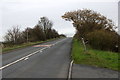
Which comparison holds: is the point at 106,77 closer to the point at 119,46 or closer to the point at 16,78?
the point at 16,78

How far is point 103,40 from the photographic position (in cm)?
2536

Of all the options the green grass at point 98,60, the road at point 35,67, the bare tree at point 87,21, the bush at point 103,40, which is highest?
the bare tree at point 87,21

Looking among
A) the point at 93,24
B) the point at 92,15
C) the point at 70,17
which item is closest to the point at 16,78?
the point at 93,24

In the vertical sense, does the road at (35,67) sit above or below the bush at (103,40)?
below

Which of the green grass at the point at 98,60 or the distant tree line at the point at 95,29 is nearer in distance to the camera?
the green grass at the point at 98,60

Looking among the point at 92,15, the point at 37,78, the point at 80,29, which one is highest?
the point at 92,15

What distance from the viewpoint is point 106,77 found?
27.7 ft

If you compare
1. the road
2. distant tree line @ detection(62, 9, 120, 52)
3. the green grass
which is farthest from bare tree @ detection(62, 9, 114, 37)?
the road

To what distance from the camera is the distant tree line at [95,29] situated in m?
25.9

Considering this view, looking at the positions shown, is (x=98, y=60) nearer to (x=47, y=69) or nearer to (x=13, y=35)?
(x=47, y=69)

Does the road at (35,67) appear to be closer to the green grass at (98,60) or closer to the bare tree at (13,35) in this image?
the green grass at (98,60)

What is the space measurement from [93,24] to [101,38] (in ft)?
40.5

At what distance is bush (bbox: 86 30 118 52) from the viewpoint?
1000 inches

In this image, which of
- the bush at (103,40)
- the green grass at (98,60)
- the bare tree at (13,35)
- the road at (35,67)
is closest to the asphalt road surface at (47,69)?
the road at (35,67)
